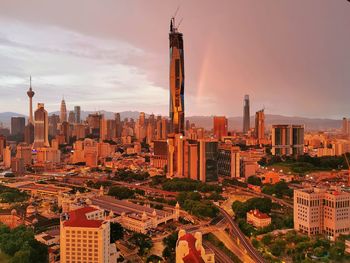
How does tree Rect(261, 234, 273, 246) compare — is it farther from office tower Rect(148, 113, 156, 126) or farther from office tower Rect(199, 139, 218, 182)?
office tower Rect(148, 113, 156, 126)

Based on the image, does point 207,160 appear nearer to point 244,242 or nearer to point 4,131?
point 244,242

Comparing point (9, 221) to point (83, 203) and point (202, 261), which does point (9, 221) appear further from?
point (202, 261)

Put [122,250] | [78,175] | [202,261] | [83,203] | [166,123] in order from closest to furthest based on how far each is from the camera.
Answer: [202,261], [122,250], [83,203], [78,175], [166,123]

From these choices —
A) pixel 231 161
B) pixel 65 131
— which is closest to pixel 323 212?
pixel 231 161

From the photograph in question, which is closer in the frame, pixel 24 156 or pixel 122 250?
pixel 122 250

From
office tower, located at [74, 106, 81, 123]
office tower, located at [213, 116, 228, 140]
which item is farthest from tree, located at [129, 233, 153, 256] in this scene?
office tower, located at [74, 106, 81, 123]

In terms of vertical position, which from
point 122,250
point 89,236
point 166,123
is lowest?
point 122,250

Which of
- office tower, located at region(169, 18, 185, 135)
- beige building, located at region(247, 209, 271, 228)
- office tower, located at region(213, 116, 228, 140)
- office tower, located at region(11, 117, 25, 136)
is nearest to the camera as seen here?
beige building, located at region(247, 209, 271, 228)

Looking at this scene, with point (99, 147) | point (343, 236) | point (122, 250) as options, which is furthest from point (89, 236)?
point (99, 147)
